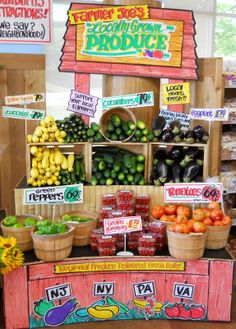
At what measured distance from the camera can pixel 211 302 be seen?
2980 millimetres

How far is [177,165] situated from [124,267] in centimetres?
106

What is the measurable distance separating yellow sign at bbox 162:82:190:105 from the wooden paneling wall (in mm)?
1424

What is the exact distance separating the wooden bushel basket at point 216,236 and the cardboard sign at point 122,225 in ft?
1.79

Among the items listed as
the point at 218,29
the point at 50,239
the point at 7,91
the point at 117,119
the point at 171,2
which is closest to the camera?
the point at 50,239

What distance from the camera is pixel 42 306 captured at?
288 cm

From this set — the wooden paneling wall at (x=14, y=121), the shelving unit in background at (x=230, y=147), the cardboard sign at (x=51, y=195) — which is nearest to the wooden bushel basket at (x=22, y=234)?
the cardboard sign at (x=51, y=195)

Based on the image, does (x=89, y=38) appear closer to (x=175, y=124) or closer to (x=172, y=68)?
(x=172, y=68)

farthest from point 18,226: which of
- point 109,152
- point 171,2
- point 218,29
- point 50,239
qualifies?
point 218,29

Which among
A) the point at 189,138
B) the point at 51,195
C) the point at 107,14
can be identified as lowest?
the point at 51,195

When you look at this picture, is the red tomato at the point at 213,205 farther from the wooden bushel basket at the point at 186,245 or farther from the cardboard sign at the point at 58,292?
the cardboard sign at the point at 58,292

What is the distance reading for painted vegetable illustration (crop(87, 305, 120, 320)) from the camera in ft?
9.68

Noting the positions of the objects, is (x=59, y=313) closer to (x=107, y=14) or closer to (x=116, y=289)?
(x=116, y=289)

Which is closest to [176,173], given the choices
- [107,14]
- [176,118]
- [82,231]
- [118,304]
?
[176,118]

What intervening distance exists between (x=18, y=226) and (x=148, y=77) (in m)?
1.89
